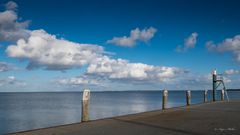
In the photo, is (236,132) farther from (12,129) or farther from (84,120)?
(12,129)

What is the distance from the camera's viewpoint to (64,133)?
10.6m

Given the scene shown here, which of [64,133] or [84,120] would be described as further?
[84,120]

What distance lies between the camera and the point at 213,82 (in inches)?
1346

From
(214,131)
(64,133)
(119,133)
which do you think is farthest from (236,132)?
(64,133)

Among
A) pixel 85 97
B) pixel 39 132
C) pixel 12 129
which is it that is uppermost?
pixel 85 97

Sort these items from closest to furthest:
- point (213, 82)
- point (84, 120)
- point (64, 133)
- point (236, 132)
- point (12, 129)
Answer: point (236, 132)
point (64, 133)
point (84, 120)
point (12, 129)
point (213, 82)

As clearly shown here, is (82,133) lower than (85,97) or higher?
lower

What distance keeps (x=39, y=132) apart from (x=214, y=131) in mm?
6316

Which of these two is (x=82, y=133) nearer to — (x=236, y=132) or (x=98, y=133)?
(x=98, y=133)

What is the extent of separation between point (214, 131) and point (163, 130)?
70.7 inches

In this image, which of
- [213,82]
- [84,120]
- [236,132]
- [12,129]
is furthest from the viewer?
[213,82]

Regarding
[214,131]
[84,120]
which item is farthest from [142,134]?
[84,120]

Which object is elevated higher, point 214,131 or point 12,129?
point 214,131

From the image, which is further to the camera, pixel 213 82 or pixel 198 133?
pixel 213 82
